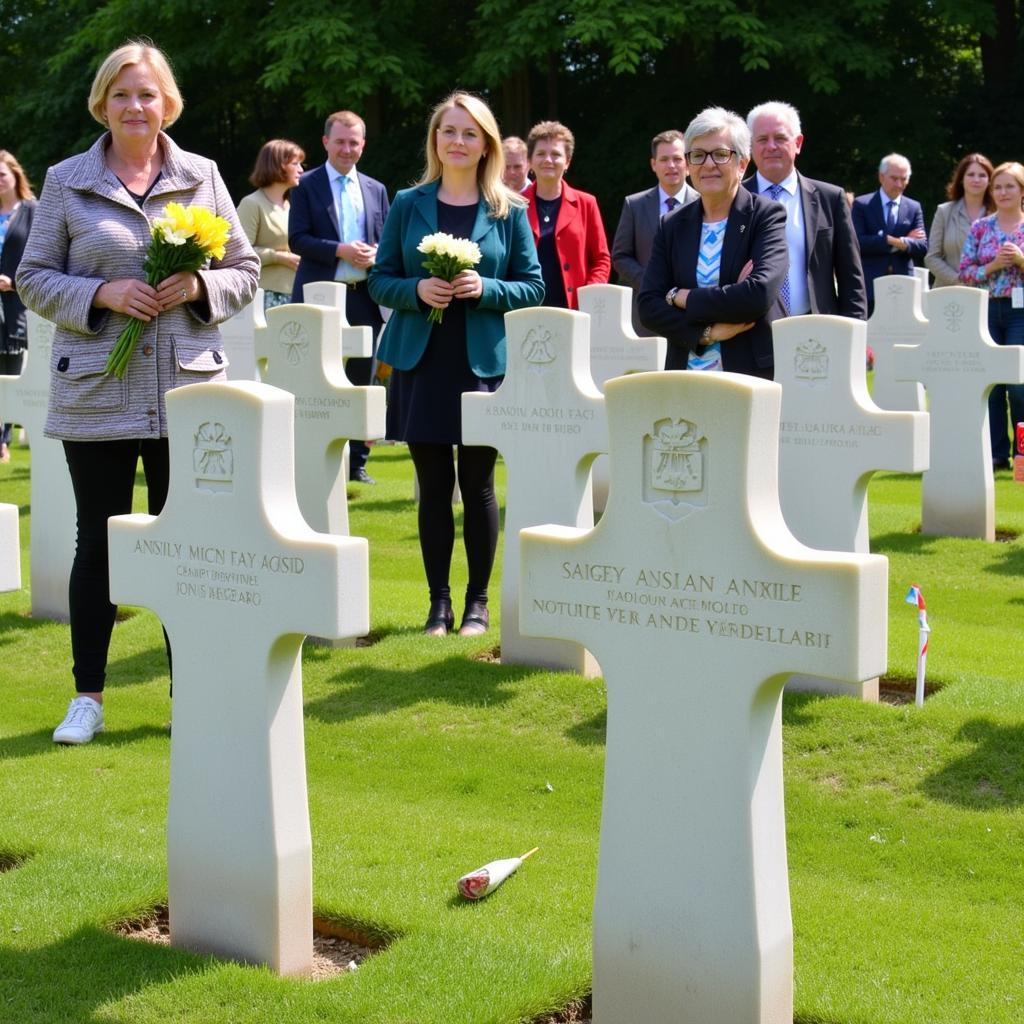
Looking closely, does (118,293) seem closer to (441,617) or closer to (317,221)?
(441,617)

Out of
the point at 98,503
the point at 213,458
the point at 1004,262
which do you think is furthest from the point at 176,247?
the point at 1004,262

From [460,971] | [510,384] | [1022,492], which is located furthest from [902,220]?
[460,971]

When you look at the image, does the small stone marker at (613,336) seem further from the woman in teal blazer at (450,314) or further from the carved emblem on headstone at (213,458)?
the carved emblem on headstone at (213,458)

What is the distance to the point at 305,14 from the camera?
2567cm

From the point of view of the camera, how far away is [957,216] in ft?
41.8

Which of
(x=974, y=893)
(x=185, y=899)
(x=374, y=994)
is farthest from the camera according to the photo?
(x=974, y=893)

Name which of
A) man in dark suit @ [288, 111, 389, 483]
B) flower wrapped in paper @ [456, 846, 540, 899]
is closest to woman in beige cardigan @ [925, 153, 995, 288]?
man in dark suit @ [288, 111, 389, 483]

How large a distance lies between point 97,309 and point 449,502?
2090mm

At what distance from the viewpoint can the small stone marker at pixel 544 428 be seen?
6410 mm

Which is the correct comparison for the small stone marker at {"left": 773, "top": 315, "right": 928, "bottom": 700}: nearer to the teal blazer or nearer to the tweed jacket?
the teal blazer

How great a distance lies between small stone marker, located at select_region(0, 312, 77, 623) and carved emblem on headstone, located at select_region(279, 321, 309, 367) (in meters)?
1.20

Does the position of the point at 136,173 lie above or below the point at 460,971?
above

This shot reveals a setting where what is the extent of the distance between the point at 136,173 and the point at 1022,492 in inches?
294

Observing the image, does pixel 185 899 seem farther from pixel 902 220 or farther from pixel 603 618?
pixel 902 220
